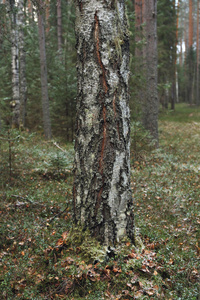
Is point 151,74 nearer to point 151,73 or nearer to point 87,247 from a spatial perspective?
point 151,73

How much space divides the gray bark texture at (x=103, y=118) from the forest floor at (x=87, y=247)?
1.05 ft

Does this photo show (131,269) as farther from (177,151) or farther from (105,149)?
(177,151)

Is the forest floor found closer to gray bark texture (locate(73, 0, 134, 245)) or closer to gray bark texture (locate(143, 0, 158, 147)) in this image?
gray bark texture (locate(73, 0, 134, 245))

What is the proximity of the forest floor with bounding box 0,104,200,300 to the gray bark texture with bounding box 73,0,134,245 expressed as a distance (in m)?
0.32

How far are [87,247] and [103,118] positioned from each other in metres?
1.44

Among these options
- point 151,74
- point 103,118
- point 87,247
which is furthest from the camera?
point 151,74

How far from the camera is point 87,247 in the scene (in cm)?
285

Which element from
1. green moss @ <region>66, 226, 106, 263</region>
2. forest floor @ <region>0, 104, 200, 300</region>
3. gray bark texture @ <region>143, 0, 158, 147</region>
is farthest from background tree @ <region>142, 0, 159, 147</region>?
green moss @ <region>66, 226, 106, 263</region>

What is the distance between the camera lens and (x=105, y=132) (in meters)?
2.74

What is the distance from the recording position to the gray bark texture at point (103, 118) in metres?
2.71

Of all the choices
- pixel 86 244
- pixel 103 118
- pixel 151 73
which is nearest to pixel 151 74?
pixel 151 73

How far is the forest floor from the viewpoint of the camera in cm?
266

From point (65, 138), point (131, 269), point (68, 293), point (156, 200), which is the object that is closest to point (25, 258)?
point (68, 293)

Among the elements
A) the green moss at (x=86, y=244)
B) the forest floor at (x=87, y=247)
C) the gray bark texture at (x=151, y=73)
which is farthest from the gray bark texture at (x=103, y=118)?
the gray bark texture at (x=151, y=73)
